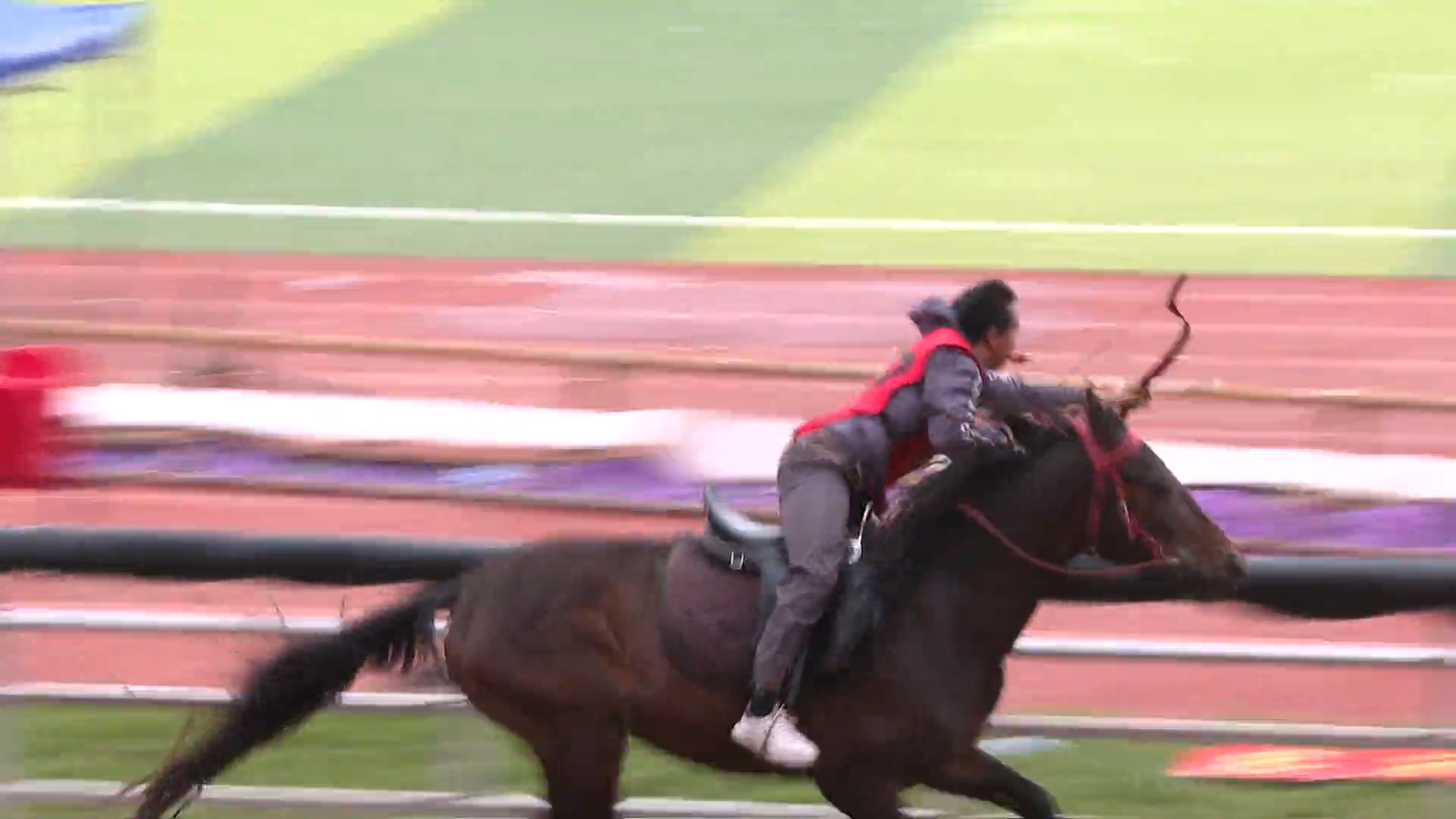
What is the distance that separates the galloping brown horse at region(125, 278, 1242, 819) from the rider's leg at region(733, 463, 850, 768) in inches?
3.5

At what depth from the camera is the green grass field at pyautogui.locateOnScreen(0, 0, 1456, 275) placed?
17266 millimetres

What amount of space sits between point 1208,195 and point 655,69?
644cm

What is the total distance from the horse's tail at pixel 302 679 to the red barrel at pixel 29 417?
4.17 meters

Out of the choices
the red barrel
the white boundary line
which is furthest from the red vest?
the white boundary line

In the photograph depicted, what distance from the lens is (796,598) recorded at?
192 inches

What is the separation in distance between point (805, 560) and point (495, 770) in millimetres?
1800

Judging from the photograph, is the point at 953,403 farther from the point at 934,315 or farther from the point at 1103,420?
the point at 1103,420

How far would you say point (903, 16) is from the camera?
2294cm

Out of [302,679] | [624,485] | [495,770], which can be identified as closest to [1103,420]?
[302,679]

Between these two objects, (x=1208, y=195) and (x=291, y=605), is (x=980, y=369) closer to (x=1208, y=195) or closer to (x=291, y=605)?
(x=291, y=605)

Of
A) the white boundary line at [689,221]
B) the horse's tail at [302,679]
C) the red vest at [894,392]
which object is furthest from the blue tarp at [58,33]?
the white boundary line at [689,221]

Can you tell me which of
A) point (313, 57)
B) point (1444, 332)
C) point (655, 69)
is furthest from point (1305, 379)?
point (313, 57)

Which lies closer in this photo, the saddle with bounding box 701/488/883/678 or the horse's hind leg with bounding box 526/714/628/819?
the saddle with bounding box 701/488/883/678

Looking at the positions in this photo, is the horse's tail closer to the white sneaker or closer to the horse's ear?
the white sneaker
